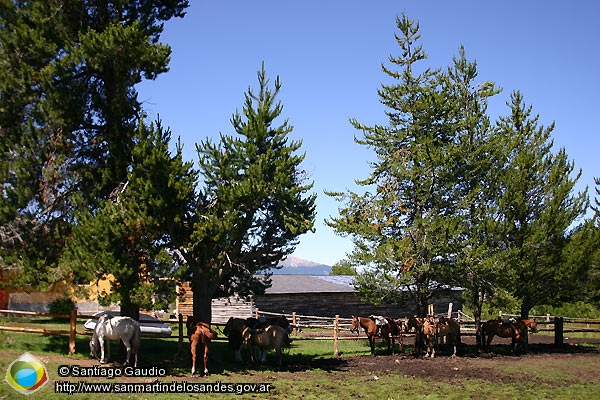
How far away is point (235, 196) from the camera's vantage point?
16812mm

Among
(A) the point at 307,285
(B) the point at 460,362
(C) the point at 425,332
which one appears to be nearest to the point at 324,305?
(A) the point at 307,285

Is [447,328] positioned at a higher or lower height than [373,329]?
higher

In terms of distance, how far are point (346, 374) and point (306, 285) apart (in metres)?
20.6

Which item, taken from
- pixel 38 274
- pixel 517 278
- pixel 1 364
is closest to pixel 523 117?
pixel 517 278

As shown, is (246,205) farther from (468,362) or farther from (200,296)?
(468,362)

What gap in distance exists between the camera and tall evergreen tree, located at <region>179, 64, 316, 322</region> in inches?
669

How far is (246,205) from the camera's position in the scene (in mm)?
17562

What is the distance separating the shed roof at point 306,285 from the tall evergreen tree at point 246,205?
46.3ft

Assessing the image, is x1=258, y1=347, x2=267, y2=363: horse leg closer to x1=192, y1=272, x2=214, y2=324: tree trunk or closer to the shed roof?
x1=192, y1=272, x2=214, y2=324: tree trunk

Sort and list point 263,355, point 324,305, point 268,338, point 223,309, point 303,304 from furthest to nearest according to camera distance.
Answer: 1. point 223,309
2. point 324,305
3. point 303,304
4. point 263,355
5. point 268,338
